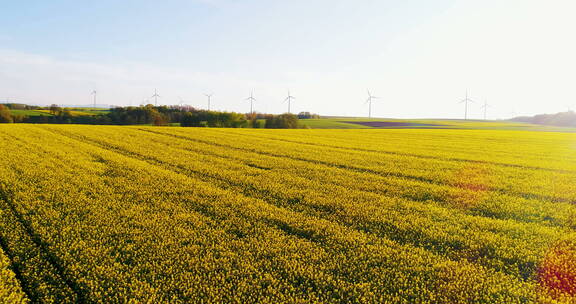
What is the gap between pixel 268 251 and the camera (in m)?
6.93

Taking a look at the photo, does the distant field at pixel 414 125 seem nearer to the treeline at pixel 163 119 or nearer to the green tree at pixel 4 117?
the treeline at pixel 163 119

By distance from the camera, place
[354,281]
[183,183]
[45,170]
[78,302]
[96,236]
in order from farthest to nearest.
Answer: [45,170] → [183,183] → [96,236] → [354,281] → [78,302]

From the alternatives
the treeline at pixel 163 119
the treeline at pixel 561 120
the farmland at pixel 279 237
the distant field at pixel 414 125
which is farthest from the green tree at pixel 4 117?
the treeline at pixel 561 120

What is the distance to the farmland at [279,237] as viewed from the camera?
5.63 meters

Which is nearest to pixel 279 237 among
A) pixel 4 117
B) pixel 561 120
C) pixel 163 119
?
pixel 163 119

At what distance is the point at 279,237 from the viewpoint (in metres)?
7.66

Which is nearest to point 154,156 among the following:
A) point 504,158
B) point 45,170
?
point 45,170

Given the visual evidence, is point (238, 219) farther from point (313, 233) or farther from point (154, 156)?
point (154, 156)

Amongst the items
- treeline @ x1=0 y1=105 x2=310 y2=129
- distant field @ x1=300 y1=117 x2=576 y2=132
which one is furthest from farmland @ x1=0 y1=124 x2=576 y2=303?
distant field @ x1=300 y1=117 x2=576 y2=132

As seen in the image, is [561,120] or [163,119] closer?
[163,119]

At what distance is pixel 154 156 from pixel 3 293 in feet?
47.7

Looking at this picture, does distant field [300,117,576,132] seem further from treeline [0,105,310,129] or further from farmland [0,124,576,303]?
farmland [0,124,576,303]

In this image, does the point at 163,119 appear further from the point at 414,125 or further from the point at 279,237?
the point at 279,237

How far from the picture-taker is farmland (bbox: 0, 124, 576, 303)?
563cm
